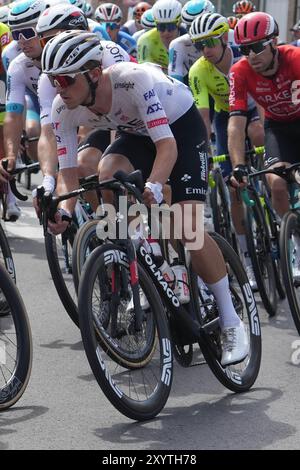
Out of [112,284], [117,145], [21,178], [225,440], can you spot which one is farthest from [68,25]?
[21,178]

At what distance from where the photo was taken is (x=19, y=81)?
27.3 feet

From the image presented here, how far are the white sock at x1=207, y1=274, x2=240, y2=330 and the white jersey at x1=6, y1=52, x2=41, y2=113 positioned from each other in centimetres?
293

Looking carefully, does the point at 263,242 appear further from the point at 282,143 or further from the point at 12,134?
the point at 12,134

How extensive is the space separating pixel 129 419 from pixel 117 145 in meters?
1.60

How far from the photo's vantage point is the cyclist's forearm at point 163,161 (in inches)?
205

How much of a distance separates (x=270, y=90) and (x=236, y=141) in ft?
1.36

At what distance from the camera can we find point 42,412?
532 centimetres

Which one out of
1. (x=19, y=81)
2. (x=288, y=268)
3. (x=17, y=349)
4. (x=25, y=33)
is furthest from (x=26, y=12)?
(x=17, y=349)

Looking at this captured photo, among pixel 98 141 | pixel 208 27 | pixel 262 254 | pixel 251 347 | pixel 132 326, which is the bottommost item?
pixel 262 254

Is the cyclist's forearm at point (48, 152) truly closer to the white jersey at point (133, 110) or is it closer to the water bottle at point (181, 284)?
the white jersey at point (133, 110)

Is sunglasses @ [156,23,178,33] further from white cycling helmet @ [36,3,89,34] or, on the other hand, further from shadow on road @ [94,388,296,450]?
shadow on road @ [94,388,296,450]

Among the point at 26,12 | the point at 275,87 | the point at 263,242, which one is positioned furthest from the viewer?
the point at 26,12

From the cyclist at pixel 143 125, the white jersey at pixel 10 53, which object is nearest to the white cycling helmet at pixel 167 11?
the white jersey at pixel 10 53

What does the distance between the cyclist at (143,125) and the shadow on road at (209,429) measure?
27 centimetres
